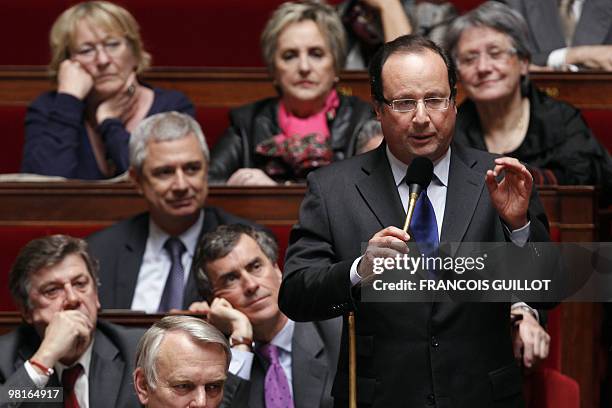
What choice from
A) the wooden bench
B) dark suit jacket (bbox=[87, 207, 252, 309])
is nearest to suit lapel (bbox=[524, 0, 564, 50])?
the wooden bench

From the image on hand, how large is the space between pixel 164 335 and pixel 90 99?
0.80 metres

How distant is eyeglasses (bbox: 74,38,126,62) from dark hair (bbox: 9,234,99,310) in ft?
1.65

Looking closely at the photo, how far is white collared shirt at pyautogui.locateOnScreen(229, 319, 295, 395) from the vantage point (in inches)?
49.0

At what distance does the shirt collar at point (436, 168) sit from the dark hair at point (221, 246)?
1.24 feet

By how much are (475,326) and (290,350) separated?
363mm

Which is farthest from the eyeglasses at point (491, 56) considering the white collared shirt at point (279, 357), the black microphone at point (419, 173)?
the black microphone at point (419, 173)

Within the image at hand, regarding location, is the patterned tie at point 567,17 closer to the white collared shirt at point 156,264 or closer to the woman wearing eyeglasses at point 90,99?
the woman wearing eyeglasses at point 90,99

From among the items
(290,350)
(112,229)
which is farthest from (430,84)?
(112,229)

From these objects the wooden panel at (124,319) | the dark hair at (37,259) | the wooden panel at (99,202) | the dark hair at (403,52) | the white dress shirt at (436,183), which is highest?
the wooden panel at (99,202)

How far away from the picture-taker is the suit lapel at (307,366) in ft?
Answer: 4.02

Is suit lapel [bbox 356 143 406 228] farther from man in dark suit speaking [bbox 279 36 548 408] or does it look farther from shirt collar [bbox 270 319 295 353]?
shirt collar [bbox 270 319 295 353]

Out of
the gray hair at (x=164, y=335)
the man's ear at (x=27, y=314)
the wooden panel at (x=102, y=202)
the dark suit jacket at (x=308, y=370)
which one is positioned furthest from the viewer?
the wooden panel at (x=102, y=202)

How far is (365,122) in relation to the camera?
168 cm

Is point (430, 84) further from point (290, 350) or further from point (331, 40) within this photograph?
point (331, 40)
